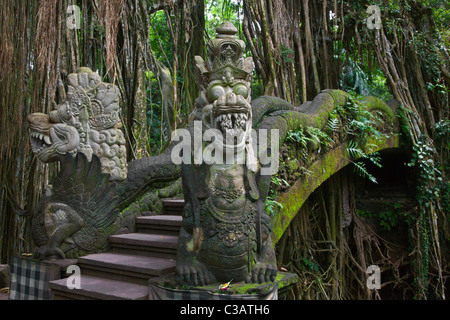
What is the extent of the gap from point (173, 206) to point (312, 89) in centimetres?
259

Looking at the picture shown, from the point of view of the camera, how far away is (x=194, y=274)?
220 centimetres

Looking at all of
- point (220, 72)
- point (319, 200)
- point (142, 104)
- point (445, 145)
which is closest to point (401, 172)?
point (445, 145)

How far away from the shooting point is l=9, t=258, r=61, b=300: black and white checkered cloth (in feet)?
9.34

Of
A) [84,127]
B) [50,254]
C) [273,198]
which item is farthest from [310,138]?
[50,254]

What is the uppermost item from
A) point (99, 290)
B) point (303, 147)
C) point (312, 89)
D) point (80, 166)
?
point (312, 89)

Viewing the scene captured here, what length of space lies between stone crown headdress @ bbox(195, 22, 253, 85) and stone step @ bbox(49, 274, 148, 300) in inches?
54.4

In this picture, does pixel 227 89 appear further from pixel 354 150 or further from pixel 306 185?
pixel 354 150

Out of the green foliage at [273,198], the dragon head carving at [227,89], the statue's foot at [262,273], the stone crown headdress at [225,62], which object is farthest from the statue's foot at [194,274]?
the stone crown headdress at [225,62]

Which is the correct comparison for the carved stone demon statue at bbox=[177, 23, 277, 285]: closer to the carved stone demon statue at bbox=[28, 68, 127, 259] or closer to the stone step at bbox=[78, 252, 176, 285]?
the stone step at bbox=[78, 252, 176, 285]

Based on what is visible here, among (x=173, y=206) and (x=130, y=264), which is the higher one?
(x=173, y=206)

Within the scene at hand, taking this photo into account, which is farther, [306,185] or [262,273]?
[306,185]

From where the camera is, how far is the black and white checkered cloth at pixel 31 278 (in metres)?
2.85
